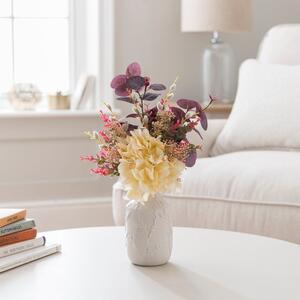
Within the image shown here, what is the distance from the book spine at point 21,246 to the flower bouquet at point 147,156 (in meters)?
0.21

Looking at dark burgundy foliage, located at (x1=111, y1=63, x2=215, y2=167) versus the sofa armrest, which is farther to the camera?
the sofa armrest

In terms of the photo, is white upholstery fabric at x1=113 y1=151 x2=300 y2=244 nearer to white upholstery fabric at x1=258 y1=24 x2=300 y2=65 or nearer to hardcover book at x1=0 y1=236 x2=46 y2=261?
white upholstery fabric at x1=258 y1=24 x2=300 y2=65

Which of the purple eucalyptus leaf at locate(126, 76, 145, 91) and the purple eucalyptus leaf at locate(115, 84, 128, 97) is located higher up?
the purple eucalyptus leaf at locate(126, 76, 145, 91)

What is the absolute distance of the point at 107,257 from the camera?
155 centimetres

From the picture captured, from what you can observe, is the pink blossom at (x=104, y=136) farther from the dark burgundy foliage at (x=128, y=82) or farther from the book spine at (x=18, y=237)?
the book spine at (x=18, y=237)

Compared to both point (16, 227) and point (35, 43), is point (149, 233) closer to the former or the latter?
point (16, 227)

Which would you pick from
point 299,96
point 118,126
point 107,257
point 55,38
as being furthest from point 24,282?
point 55,38

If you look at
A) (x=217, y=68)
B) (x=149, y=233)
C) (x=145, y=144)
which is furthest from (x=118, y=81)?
(x=217, y=68)

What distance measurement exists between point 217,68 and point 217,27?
0.23 m

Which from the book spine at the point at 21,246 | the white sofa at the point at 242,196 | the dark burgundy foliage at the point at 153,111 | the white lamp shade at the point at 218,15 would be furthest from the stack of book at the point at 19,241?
the white lamp shade at the point at 218,15

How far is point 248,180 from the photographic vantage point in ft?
7.44

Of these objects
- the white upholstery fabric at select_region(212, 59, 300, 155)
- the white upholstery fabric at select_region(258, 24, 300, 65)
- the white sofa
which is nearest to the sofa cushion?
the white sofa

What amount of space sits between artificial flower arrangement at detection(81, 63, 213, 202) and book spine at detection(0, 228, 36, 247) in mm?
245

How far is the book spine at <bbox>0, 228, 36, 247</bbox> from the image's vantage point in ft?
5.07
